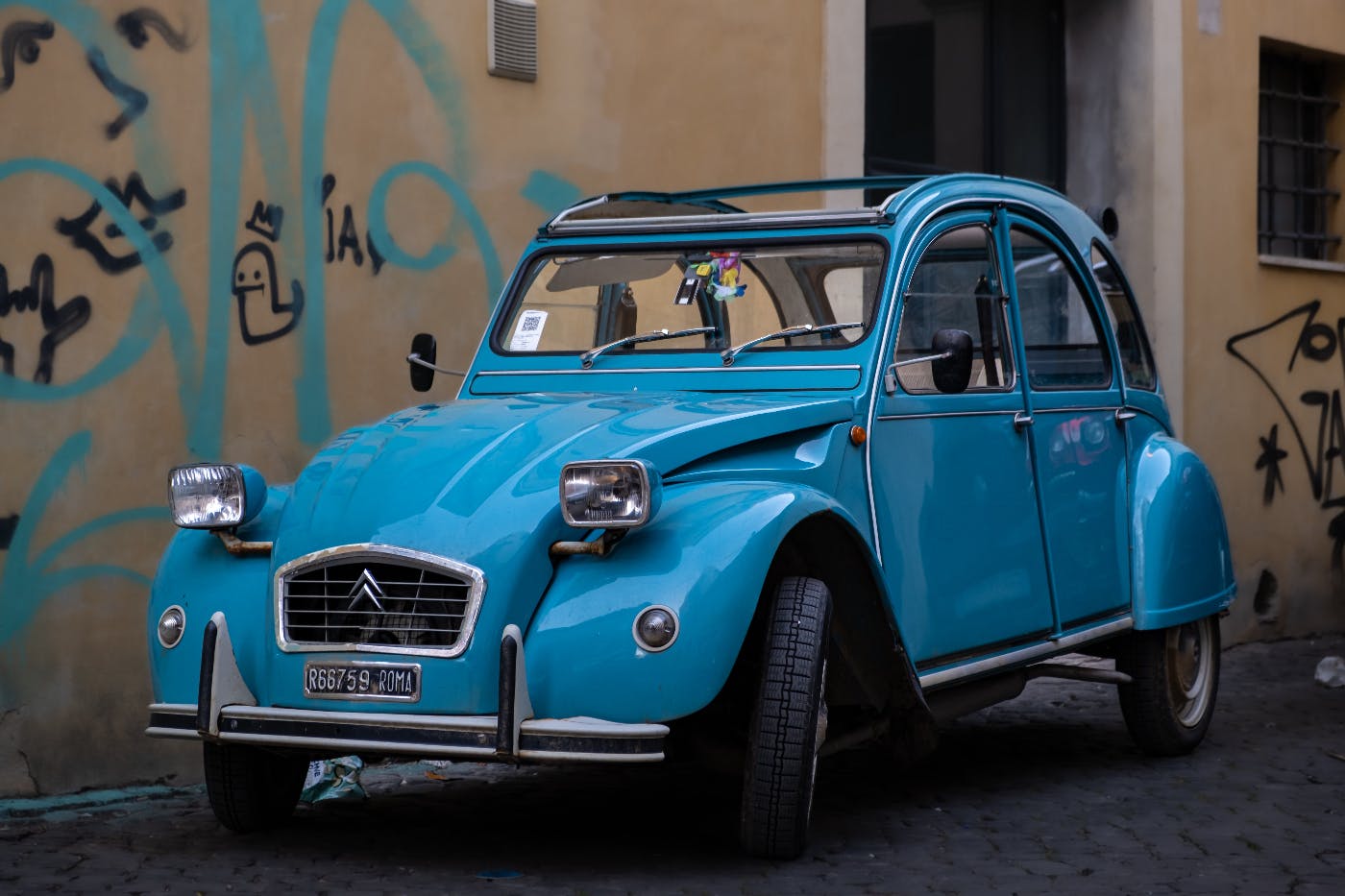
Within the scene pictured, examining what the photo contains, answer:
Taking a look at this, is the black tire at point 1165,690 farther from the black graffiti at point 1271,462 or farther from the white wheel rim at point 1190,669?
the black graffiti at point 1271,462

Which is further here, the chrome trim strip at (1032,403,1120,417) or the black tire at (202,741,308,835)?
the chrome trim strip at (1032,403,1120,417)

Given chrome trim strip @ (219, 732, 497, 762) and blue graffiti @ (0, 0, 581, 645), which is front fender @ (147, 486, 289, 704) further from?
blue graffiti @ (0, 0, 581, 645)

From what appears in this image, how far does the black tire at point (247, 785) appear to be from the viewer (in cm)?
534

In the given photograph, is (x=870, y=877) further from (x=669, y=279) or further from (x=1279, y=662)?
(x=1279, y=662)

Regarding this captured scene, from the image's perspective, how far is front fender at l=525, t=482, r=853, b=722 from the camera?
4566mm

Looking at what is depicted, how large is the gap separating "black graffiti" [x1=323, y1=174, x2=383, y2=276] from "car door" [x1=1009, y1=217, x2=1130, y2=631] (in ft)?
8.79

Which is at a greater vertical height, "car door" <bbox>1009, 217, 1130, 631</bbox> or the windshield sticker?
the windshield sticker

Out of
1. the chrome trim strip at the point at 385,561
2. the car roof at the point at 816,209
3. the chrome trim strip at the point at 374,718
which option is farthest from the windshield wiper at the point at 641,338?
the chrome trim strip at the point at 374,718

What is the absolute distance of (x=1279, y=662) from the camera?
10812 millimetres

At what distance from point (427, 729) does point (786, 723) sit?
906 mm

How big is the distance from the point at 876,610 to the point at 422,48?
12.5 ft

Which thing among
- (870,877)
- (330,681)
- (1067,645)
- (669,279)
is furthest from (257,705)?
(1067,645)

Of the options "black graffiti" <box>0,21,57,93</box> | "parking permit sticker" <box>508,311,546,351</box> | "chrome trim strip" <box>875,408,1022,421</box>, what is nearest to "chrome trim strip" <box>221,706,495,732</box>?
"chrome trim strip" <box>875,408,1022,421</box>

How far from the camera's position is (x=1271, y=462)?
1195cm
